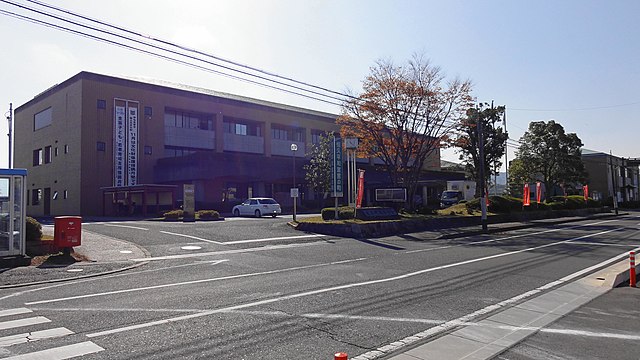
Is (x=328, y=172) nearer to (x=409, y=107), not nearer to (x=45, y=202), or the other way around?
(x=409, y=107)

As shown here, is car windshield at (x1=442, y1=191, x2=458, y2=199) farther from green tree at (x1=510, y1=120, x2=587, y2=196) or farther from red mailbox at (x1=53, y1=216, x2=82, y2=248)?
red mailbox at (x1=53, y1=216, x2=82, y2=248)

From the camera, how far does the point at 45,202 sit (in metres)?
47.0

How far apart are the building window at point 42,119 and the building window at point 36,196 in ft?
22.7

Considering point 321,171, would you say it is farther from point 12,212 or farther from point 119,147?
point 12,212

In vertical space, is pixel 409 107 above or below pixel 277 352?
above

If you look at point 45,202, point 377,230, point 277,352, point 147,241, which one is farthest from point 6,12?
point 45,202

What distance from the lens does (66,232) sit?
43.9ft

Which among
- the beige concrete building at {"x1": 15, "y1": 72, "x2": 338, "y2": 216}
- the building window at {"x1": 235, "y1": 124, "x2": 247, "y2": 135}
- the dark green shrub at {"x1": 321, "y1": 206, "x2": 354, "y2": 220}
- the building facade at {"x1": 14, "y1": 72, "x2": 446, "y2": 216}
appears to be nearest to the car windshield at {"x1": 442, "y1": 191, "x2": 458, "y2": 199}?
the building facade at {"x1": 14, "y1": 72, "x2": 446, "y2": 216}

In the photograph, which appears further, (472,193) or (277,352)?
(472,193)

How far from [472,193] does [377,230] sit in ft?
87.7

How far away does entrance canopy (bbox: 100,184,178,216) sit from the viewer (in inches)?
1447

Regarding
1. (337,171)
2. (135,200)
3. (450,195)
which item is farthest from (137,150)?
(450,195)

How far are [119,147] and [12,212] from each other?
31211 millimetres

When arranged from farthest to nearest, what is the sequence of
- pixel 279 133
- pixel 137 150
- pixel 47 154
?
pixel 279 133 < pixel 47 154 < pixel 137 150
